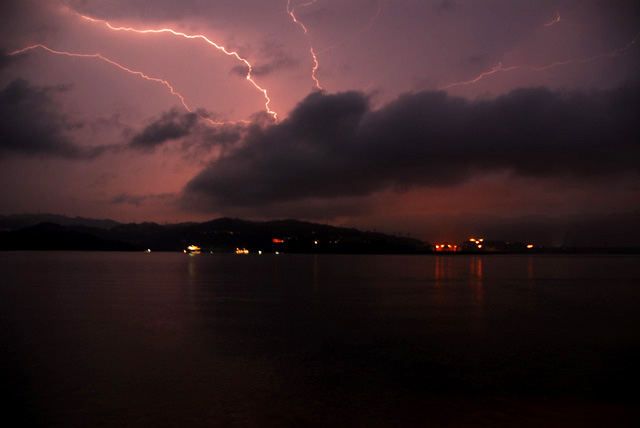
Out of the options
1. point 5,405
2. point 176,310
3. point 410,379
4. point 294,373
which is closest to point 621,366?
point 410,379

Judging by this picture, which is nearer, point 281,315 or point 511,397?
point 511,397

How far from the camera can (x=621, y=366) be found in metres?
15.6

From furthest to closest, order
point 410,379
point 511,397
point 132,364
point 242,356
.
Answer: 1. point 242,356
2. point 132,364
3. point 410,379
4. point 511,397

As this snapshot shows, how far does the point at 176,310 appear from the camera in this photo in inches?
1134

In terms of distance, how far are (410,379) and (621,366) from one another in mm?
7161

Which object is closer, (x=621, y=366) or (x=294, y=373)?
(x=294, y=373)

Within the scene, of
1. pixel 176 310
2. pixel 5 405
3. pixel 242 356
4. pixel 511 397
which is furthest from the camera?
pixel 176 310

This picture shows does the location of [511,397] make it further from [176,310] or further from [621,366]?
[176,310]

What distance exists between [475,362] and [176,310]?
1846 cm

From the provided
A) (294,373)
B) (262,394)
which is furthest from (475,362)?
(262,394)

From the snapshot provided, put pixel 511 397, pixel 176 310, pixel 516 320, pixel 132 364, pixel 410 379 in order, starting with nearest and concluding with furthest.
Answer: pixel 511 397 < pixel 410 379 < pixel 132 364 < pixel 516 320 < pixel 176 310

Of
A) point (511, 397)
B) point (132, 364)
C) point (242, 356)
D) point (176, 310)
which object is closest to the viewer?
point (511, 397)

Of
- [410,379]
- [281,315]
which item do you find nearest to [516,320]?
[281,315]

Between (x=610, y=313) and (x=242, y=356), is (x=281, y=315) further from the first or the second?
(x=610, y=313)
